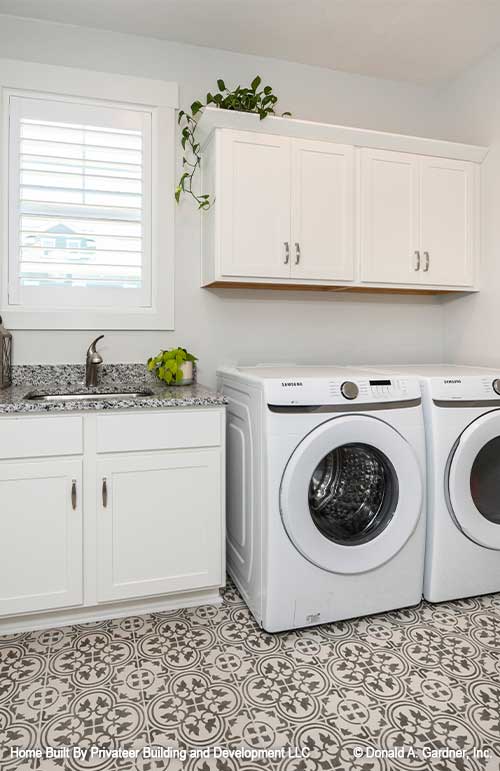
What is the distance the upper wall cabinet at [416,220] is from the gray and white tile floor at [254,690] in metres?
1.62

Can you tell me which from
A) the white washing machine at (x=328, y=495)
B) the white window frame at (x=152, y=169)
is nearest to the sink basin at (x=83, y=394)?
the white window frame at (x=152, y=169)

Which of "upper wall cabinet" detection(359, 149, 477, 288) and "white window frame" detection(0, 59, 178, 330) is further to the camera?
"upper wall cabinet" detection(359, 149, 477, 288)

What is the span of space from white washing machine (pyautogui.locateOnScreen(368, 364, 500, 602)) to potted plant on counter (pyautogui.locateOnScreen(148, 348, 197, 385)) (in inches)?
40.4

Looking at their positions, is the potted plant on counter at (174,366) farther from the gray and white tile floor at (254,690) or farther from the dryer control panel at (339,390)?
the gray and white tile floor at (254,690)

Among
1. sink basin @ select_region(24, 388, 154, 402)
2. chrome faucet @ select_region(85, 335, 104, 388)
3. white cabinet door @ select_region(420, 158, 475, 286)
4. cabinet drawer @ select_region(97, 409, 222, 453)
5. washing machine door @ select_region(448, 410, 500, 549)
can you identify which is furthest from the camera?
white cabinet door @ select_region(420, 158, 475, 286)

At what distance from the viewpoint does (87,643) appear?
1850 millimetres

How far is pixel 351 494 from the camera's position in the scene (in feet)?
6.76

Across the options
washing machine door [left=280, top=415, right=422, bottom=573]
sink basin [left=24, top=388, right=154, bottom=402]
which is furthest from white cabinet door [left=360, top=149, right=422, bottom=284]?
sink basin [left=24, top=388, right=154, bottom=402]

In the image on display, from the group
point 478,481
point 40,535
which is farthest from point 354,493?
point 40,535

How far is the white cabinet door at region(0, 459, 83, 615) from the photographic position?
1.82 metres

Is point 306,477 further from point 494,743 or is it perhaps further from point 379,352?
point 379,352

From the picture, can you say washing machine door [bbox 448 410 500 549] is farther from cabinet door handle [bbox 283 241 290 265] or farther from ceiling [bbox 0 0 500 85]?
ceiling [bbox 0 0 500 85]

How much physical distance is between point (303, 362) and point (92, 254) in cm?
123

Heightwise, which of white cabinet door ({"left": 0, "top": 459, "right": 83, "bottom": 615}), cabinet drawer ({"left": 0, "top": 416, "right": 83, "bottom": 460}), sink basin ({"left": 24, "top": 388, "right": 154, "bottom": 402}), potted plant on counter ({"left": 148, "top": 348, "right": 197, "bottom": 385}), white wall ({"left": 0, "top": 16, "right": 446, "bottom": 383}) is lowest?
white cabinet door ({"left": 0, "top": 459, "right": 83, "bottom": 615})
